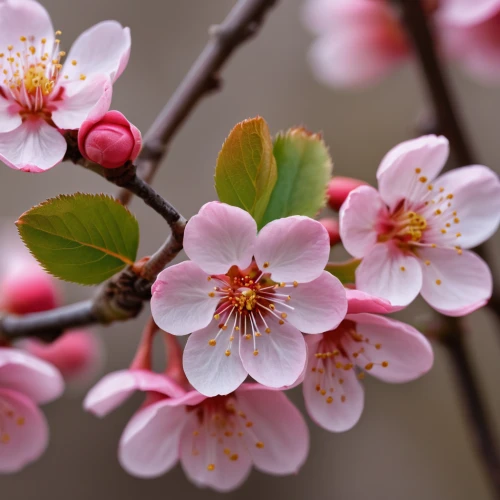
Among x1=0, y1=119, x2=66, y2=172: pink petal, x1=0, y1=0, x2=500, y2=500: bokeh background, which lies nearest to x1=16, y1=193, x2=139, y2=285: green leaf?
x1=0, y1=119, x2=66, y2=172: pink petal

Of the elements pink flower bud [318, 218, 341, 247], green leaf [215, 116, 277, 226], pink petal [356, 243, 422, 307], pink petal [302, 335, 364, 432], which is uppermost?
green leaf [215, 116, 277, 226]

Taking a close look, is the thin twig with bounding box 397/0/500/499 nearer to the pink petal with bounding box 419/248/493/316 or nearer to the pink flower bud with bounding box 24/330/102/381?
the pink petal with bounding box 419/248/493/316

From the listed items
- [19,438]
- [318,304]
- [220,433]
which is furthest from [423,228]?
[19,438]

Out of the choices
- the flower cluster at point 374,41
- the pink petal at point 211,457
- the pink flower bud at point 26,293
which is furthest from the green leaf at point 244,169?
the flower cluster at point 374,41

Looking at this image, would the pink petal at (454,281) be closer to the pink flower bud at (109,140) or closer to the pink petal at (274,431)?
the pink petal at (274,431)

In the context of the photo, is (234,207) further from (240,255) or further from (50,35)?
(50,35)

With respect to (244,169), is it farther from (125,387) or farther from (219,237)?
(125,387)
